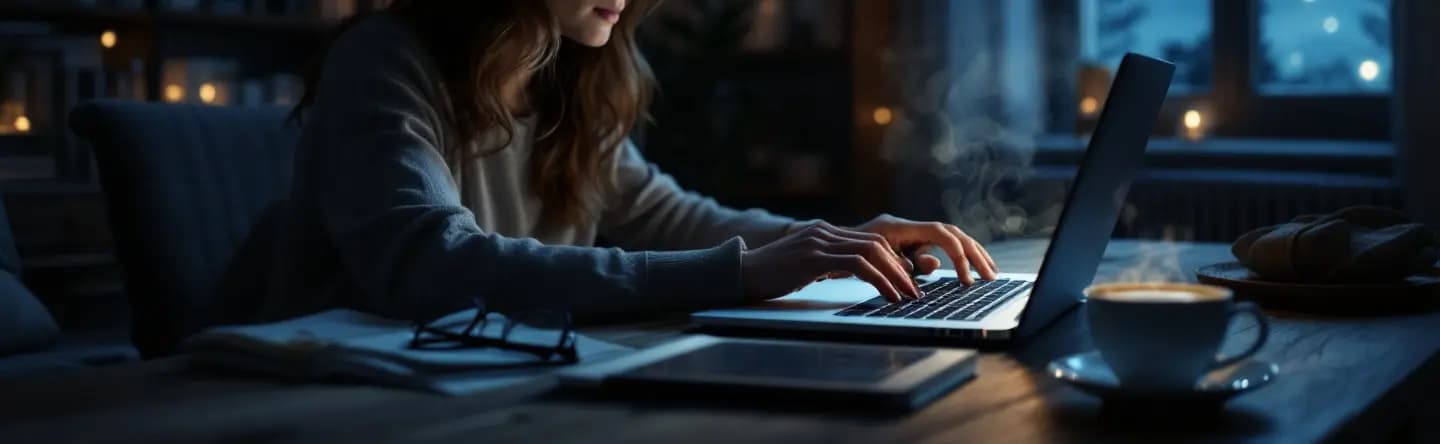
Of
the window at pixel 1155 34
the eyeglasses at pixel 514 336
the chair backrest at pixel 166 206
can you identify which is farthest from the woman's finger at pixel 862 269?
the window at pixel 1155 34

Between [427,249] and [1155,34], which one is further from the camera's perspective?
[1155,34]

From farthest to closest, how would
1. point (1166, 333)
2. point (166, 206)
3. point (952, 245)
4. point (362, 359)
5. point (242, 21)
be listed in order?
point (242, 21) → point (166, 206) → point (952, 245) → point (362, 359) → point (1166, 333)

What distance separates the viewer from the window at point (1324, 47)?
138 inches

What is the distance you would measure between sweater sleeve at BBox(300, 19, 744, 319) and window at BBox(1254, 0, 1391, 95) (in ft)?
8.84

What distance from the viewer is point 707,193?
12.3ft

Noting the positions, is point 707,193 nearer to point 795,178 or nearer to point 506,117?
point 795,178

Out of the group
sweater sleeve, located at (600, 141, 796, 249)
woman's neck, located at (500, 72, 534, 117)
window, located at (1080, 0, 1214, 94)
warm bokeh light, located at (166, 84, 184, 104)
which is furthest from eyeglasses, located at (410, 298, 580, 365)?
window, located at (1080, 0, 1214, 94)

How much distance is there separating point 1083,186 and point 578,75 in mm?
903

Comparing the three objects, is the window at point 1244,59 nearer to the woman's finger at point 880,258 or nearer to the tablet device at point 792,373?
the woman's finger at point 880,258

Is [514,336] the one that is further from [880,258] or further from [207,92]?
[207,92]

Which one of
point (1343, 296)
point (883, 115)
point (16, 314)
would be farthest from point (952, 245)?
point (883, 115)

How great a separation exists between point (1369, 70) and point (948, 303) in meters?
2.67

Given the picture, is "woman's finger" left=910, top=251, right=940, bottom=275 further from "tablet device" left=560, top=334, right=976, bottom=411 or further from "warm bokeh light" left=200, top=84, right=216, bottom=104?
"warm bokeh light" left=200, top=84, right=216, bottom=104

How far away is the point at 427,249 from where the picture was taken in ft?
4.10
